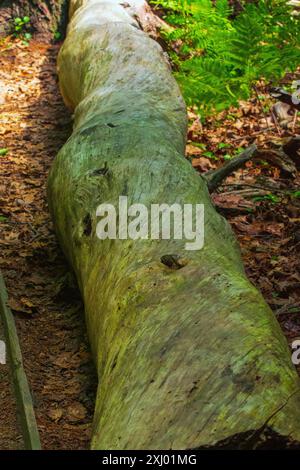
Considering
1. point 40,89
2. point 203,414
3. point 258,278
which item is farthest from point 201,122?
point 203,414

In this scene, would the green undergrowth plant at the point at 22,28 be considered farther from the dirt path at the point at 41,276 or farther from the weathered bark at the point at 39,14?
the dirt path at the point at 41,276

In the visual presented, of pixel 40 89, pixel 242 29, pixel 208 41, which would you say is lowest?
pixel 40 89

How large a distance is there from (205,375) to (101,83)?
11.2ft

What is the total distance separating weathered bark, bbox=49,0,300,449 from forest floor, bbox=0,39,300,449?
0.30 meters

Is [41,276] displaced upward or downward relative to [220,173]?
downward

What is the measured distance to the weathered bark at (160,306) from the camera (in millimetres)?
2311

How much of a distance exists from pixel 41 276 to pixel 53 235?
511 millimetres

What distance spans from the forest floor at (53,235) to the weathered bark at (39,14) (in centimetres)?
99

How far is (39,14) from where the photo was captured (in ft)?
27.7

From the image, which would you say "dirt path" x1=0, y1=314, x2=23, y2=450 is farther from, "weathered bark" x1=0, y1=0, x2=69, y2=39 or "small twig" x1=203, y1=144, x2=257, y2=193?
"weathered bark" x1=0, y1=0, x2=69, y2=39

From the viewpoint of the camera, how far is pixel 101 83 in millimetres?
5320

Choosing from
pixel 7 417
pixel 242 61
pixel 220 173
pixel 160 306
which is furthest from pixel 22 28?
pixel 160 306

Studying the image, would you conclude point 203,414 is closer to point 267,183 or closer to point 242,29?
point 267,183

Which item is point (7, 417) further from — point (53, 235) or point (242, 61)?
point (242, 61)
